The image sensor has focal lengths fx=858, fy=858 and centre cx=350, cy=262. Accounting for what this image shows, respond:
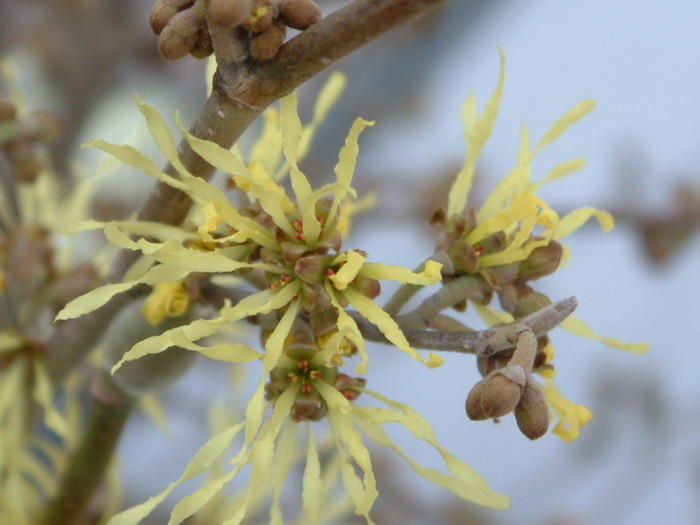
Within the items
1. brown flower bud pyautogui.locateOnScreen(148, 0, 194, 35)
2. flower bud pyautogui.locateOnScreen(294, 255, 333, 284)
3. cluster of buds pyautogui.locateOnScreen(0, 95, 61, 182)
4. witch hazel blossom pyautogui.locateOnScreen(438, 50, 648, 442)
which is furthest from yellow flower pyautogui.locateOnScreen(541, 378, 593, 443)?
cluster of buds pyautogui.locateOnScreen(0, 95, 61, 182)

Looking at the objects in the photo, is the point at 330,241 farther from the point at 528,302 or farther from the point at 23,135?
the point at 23,135

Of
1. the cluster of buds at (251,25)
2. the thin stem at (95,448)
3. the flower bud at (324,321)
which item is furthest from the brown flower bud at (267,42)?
the thin stem at (95,448)

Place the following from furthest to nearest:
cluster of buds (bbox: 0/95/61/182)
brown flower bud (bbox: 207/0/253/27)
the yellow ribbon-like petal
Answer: cluster of buds (bbox: 0/95/61/182) → the yellow ribbon-like petal → brown flower bud (bbox: 207/0/253/27)

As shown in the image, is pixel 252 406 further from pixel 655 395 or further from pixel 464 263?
pixel 655 395

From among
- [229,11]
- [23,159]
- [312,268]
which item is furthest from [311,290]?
[23,159]

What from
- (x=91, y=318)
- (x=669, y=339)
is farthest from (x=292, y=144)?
(x=669, y=339)

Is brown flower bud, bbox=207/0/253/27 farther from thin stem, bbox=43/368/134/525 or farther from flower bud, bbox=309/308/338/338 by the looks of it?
thin stem, bbox=43/368/134/525
